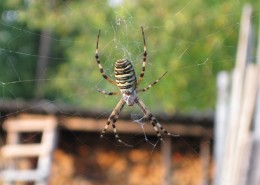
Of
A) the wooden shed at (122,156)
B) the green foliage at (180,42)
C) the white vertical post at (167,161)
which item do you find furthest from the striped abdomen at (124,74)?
the green foliage at (180,42)

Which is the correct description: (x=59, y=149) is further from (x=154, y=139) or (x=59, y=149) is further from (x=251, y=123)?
(x=251, y=123)

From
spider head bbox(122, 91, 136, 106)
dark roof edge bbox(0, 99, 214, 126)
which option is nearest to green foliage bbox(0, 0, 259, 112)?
dark roof edge bbox(0, 99, 214, 126)

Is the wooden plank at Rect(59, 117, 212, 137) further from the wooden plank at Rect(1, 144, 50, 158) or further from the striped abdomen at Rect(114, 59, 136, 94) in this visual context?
the striped abdomen at Rect(114, 59, 136, 94)

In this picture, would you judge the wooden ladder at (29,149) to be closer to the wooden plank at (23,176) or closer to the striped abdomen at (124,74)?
the wooden plank at (23,176)

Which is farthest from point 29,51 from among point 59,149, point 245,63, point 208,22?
point 245,63

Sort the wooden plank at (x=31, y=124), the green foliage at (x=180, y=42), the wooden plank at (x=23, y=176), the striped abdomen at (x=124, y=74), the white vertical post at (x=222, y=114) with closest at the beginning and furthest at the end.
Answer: the striped abdomen at (x=124, y=74) < the white vertical post at (x=222, y=114) < the wooden plank at (x=23, y=176) < the wooden plank at (x=31, y=124) < the green foliage at (x=180, y=42)

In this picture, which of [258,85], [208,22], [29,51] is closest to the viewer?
[258,85]
